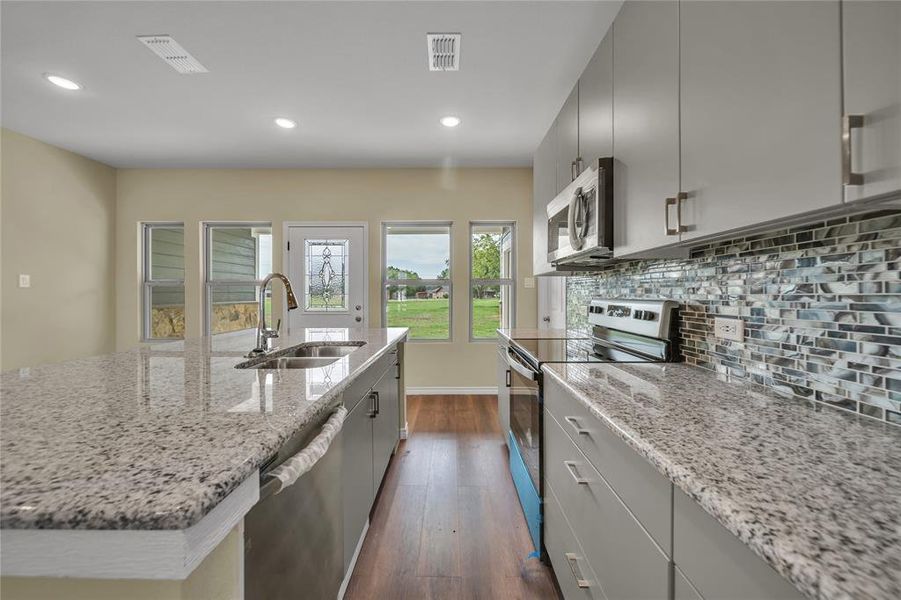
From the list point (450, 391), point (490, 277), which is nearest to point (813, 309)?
point (490, 277)

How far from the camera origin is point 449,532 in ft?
6.13

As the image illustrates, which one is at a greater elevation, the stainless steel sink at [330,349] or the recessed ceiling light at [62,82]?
the recessed ceiling light at [62,82]

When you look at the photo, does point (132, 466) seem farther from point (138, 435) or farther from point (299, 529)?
point (299, 529)

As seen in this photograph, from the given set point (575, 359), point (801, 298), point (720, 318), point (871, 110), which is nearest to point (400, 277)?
point (575, 359)

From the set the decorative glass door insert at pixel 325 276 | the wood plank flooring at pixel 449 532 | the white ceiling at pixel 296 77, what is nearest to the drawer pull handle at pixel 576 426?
the wood plank flooring at pixel 449 532

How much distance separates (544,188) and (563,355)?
4.69 ft

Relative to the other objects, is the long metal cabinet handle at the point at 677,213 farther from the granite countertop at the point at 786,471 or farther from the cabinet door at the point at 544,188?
the cabinet door at the point at 544,188

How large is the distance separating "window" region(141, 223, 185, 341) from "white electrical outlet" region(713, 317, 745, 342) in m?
5.17

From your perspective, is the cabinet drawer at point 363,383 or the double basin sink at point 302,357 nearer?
the cabinet drawer at point 363,383

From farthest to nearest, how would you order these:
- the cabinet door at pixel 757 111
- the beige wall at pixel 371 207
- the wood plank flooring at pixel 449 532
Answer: the beige wall at pixel 371 207, the wood plank flooring at pixel 449 532, the cabinet door at pixel 757 111

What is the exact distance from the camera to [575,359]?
1684 mm

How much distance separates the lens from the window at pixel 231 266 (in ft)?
14.8

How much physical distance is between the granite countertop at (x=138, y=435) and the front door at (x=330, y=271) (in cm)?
304

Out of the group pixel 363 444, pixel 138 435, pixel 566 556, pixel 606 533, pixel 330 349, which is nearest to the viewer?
pixel 138 435
